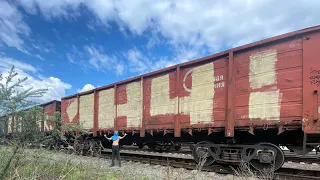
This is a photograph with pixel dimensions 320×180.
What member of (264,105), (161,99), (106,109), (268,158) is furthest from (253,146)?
(106,109)

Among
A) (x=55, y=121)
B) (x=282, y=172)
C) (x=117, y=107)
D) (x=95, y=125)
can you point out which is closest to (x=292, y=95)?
(x=282, y=172)

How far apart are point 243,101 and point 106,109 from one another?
7120 mm

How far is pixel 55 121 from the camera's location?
5.91 metres

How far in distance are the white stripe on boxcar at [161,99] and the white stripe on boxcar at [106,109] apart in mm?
2828

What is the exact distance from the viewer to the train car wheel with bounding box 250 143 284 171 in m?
6.44

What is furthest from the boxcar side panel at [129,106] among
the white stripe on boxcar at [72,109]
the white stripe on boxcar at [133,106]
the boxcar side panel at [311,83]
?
the boxcar side panel at [311,83]

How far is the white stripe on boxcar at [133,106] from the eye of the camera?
1032 cm

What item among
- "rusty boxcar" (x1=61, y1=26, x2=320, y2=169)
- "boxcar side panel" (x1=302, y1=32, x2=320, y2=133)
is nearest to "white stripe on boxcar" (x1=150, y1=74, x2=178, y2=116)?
"rusty boxcar" (x1=61, y1=26, x2=320, y2=169)

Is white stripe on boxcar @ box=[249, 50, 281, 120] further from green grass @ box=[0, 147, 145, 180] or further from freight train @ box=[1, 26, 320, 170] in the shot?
green grass @ box=[0, 147, 145, 180]

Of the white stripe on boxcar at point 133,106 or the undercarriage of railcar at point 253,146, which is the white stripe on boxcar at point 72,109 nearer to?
the white stripe on boxcar at point 133,106

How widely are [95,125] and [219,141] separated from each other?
6964 mm

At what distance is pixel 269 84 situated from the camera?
6.48 meters

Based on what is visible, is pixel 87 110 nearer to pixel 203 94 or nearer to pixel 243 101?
pixel 203 94

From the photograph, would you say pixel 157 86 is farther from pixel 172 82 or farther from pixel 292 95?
pixel 292 95
